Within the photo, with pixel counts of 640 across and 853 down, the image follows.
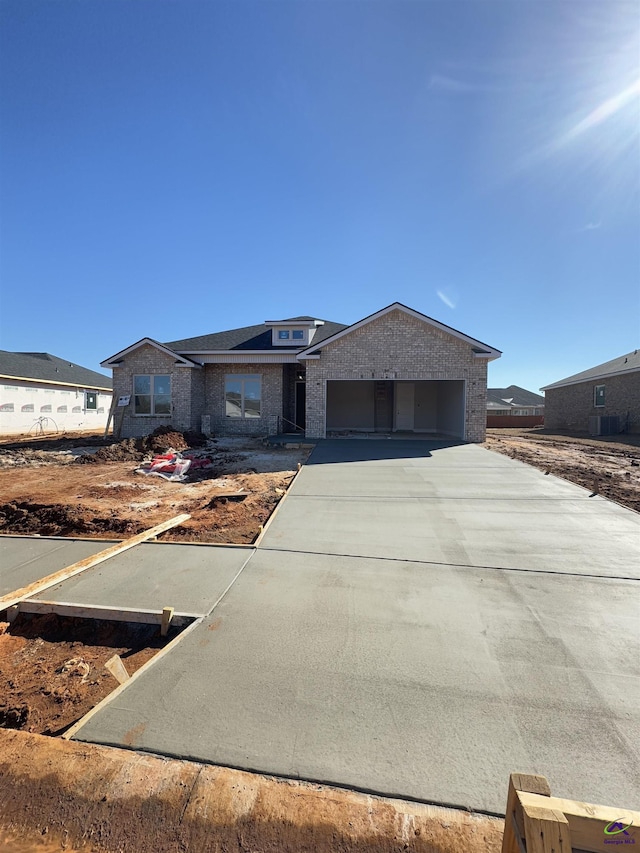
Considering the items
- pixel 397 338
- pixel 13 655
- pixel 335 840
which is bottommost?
pixel 13 655

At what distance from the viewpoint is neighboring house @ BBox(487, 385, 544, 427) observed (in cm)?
3253

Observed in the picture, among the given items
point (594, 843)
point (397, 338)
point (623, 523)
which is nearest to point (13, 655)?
point (594, 843)

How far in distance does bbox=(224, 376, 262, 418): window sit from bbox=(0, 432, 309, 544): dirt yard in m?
3.07

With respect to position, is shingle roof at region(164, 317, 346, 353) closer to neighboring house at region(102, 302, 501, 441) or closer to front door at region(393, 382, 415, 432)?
neighboring house at region(102, 302, 501, 441)

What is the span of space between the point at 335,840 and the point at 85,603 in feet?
9.25

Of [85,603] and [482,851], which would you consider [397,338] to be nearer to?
[85,603]

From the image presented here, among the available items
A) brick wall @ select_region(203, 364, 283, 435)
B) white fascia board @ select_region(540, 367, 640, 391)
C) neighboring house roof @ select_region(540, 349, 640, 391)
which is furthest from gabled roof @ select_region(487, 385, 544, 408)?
brick wall @ select_region(203, 364, 283, 435)

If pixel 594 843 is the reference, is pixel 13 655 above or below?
below

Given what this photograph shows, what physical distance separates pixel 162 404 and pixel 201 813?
1615cm

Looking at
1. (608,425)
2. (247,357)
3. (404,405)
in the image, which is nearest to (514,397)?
(608,425)

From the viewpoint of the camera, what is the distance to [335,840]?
152 cm

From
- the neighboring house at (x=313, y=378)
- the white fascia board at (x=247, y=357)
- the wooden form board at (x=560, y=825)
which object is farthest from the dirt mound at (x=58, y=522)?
the white fascia board at (x=247, y=357)

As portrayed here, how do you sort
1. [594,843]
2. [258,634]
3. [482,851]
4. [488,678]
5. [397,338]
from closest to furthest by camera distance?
[594,843]
[482,851]
[488,678]
[258,634]
[397,338]

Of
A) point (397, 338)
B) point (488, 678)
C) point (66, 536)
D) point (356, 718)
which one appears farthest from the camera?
point (397, 338)
